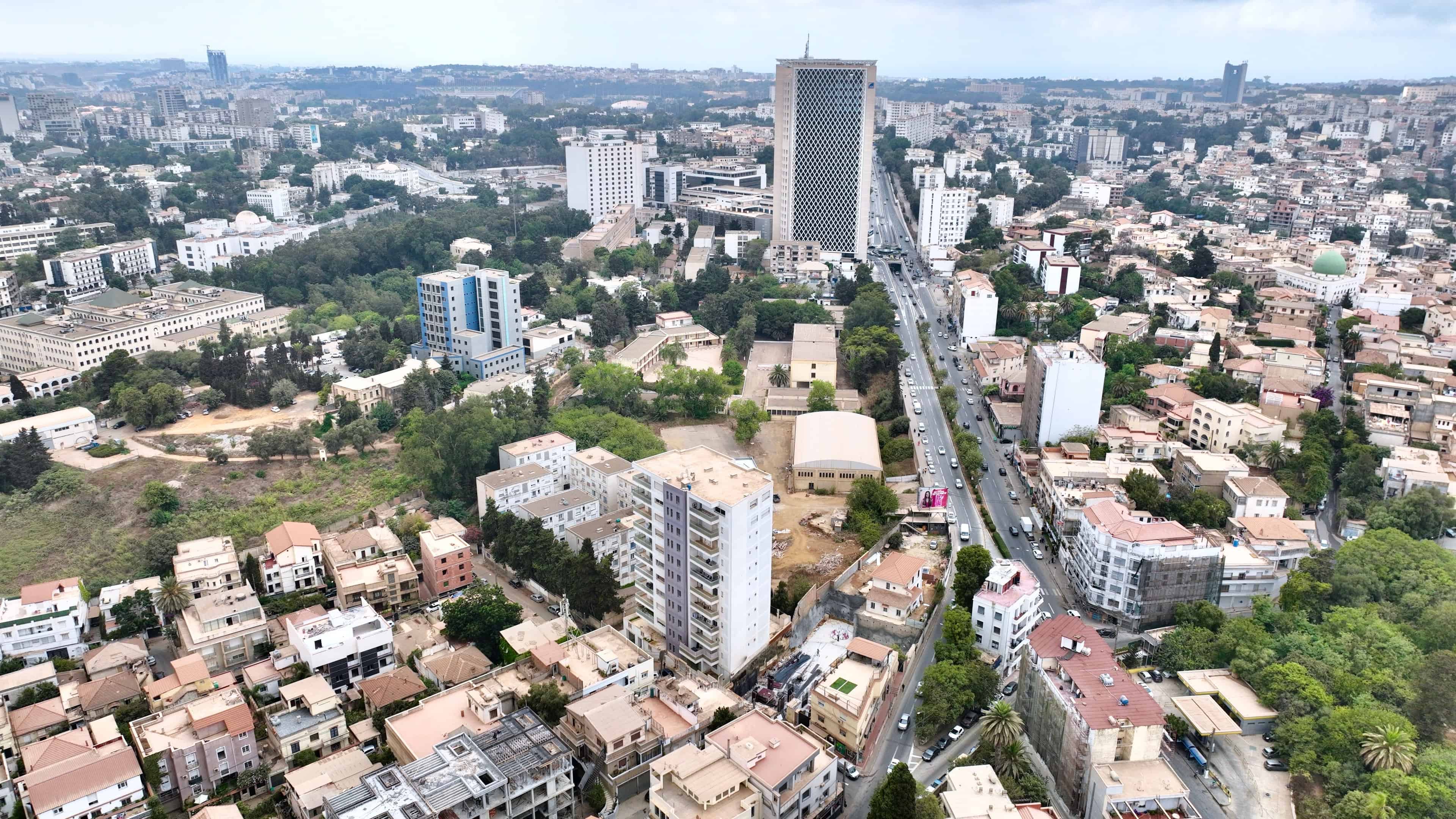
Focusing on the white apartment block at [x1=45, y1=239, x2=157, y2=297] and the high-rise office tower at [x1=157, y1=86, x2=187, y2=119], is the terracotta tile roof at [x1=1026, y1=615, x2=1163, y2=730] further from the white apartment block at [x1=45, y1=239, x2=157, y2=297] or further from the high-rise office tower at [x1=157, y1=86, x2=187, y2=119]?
the high-rise office tower at [x1=157, y1=86, x2=187, y2=119]

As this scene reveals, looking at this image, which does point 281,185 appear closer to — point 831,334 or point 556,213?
point 556,213

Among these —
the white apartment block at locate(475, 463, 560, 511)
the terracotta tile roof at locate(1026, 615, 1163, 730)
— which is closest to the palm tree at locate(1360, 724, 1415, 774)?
the terracotta tile roof at locate(1026, 615, 1163, 730)

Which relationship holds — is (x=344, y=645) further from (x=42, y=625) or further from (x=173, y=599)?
(x=42, y=625)

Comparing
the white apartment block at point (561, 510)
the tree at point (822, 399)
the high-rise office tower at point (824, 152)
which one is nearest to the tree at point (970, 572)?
the white apartment block at point (561, 510)

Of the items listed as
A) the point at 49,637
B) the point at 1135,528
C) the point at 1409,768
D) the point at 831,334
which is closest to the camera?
the point at 1409,768

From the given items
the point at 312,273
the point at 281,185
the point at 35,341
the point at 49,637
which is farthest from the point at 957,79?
the point at 49,637

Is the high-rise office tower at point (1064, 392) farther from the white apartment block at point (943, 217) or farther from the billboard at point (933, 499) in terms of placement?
the white apartment block at point (943, 217)

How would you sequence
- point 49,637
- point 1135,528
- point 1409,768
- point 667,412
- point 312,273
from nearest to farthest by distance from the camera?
point 1409,768 < point 49,637 < point 1135,528 < point 667,412 < point 312,273
